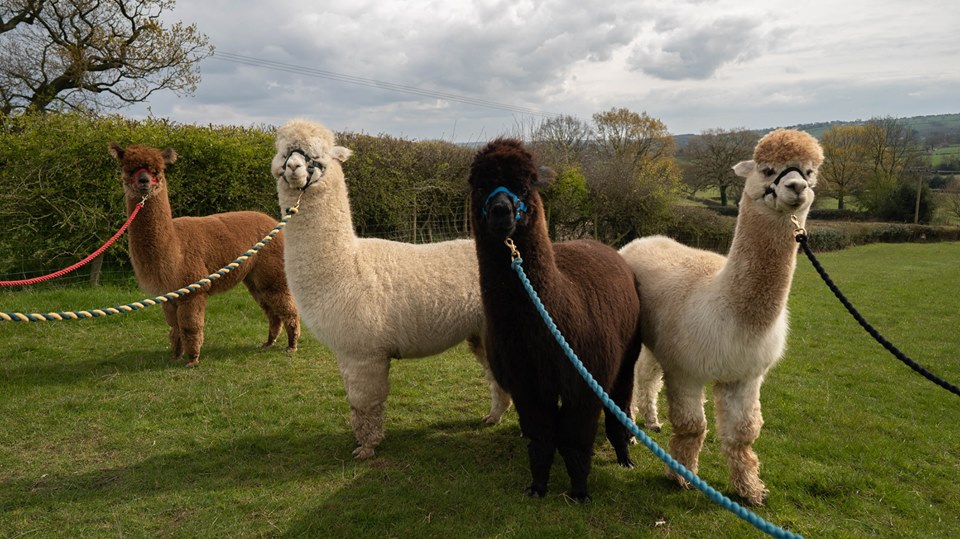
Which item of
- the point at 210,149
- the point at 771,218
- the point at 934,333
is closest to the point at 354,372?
the point at 771,218

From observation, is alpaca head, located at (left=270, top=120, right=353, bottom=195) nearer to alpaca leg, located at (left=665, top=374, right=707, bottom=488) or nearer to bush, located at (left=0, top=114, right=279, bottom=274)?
alpaca leg, located at (left=665, top=374, right=707, bottom=488)

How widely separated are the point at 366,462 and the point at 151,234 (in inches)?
124

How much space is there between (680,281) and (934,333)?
6.98 metres

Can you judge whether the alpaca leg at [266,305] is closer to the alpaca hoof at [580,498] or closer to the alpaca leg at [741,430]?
Result: the alpaca hoof at [580,498]

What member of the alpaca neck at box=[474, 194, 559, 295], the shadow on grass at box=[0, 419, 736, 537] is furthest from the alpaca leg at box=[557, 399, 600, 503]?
the alpaca neck at box=[474, 194, 559, 295]

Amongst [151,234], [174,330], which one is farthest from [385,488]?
[174,330]

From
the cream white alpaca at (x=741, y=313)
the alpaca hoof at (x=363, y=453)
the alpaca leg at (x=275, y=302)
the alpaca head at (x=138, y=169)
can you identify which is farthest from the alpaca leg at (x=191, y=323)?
the cream white alpaca at (x=741, y=313)

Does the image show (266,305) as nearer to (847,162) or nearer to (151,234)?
(151,234)

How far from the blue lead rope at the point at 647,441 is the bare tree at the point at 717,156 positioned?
30.4 metres

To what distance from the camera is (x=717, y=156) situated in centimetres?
3142

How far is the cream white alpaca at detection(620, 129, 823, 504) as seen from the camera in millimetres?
2705

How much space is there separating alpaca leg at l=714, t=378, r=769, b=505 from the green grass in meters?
0.16

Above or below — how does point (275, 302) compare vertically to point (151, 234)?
below

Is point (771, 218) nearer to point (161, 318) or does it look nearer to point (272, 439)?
point (272, 439)
